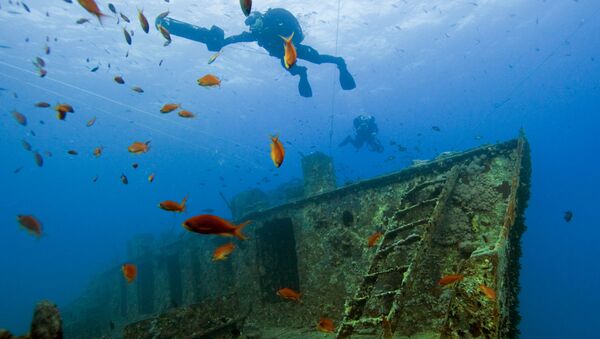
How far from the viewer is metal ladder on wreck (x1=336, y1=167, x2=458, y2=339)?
3.35m

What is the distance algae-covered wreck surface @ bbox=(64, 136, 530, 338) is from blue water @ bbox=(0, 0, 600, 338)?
18.5 ft

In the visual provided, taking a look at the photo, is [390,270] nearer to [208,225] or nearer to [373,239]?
[373,239]

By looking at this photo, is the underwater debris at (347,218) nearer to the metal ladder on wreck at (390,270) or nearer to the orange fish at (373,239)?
the orange fish at (373,239)

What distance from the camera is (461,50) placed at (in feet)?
147

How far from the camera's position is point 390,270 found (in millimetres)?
3951

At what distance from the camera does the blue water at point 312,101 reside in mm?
29422

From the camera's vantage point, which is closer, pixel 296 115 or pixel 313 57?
pixel 313 57

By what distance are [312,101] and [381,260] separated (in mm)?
68239

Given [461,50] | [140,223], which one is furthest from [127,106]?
[140,223]

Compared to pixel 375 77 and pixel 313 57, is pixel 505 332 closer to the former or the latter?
pixel 313 57

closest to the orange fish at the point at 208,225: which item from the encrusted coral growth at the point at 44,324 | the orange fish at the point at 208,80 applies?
the encrusted coral growth at the point at 44,324

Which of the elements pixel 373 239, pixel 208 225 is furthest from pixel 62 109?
pixel 373 239

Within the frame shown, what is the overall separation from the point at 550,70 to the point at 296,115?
6141 cm

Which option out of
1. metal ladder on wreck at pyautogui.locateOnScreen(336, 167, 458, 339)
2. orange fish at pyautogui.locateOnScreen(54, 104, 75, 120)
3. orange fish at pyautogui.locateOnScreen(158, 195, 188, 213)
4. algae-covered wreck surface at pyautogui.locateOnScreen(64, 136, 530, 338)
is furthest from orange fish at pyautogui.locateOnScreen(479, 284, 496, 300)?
orange fish at pyautogui.locateOnScreen(54, 104, 75, 120)
